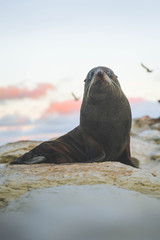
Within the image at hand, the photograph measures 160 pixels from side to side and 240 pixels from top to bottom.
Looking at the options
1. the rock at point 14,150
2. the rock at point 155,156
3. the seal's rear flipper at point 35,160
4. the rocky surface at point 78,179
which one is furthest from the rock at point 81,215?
the rock at point 155,156

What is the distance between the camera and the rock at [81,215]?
213cm

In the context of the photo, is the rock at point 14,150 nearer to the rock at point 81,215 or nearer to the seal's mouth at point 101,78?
the seal's mouth at point 101,78

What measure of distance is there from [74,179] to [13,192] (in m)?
0.62

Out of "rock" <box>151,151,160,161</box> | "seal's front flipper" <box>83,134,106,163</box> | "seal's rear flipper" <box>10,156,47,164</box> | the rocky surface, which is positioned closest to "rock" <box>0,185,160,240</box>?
the rocky surface

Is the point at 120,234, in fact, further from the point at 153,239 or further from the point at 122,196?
the point at 122,196

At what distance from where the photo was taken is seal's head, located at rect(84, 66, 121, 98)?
4.85 m

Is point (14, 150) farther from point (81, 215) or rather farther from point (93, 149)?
point (81, 215)

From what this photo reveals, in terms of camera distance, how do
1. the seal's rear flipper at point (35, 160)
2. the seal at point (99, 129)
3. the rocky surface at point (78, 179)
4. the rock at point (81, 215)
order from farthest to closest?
the seal's rear flipper at point (35, 160) → the seal at point (99, 129) → the rocky surface at point (78, 179) → the rock at point (81, 215)

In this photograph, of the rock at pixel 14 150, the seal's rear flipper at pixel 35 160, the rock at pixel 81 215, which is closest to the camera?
the rock at pixel 81 215

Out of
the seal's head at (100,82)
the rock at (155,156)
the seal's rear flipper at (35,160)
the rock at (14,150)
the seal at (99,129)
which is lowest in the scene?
the rock at (155,156)

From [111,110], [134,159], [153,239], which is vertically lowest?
[134,159]

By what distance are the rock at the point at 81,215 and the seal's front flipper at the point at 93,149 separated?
6.91 feet

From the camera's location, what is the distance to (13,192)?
2.87 m

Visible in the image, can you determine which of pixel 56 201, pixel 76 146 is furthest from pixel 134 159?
pixel 56 201
